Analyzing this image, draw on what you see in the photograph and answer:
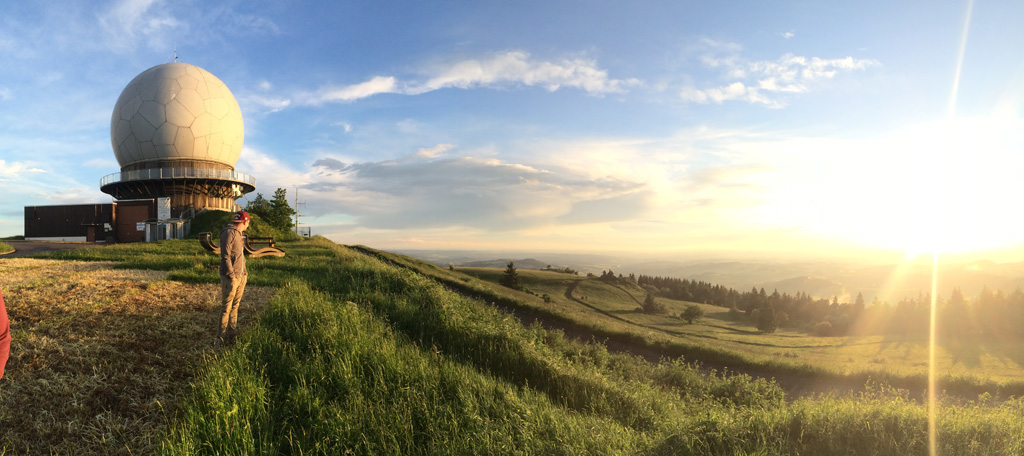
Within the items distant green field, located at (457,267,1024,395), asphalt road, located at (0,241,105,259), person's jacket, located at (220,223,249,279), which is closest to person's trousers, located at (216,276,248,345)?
person's jacket, located at (220,223,249,279)

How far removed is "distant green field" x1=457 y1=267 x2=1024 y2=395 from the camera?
14.6 m

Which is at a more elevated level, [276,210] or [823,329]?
[276,210]

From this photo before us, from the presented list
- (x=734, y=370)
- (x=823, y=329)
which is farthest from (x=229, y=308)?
(x=823, y=329)

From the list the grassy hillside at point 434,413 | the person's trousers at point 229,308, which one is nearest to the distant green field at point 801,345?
the grassy hillside at point 434,413

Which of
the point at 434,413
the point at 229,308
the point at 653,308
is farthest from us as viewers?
the point at 653,308

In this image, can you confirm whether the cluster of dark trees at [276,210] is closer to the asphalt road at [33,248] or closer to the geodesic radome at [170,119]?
the geodesic radome at [170,119]

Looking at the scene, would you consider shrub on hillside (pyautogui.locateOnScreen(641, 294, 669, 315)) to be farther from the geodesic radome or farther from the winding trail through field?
the geodesic radome

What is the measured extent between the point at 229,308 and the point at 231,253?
3.40ft

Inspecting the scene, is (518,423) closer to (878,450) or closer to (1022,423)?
(878,450)

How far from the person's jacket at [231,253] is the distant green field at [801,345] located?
1290cm

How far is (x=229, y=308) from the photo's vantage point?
715cm

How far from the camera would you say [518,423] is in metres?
5.20

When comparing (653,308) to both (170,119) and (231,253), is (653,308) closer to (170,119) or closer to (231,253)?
(231,253)

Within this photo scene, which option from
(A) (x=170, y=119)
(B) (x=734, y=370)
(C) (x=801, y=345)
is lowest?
(C) (x=801, y=345)
